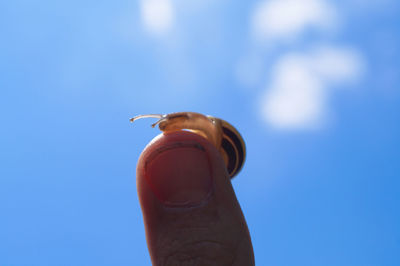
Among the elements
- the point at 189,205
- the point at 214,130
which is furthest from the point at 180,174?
the point at 214,130

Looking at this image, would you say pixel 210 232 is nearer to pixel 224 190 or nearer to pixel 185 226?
pixel 185 226

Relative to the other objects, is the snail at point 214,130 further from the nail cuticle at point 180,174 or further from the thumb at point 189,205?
the nail cuticle at point 180,174

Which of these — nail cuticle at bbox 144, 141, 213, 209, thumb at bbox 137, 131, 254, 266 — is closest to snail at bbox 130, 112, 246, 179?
thumb at bbox 137, 131, 254, 266

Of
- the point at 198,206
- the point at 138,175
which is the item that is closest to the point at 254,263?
the point at 198,206

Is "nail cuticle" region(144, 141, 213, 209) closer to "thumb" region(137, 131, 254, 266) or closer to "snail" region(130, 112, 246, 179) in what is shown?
"thumb" region(137, 131, 254, 266)

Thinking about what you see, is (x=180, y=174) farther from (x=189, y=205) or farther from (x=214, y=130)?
(x=214, y=130)

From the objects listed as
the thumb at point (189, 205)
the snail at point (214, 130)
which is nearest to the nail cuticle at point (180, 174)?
the thumb at point (189, 205)
